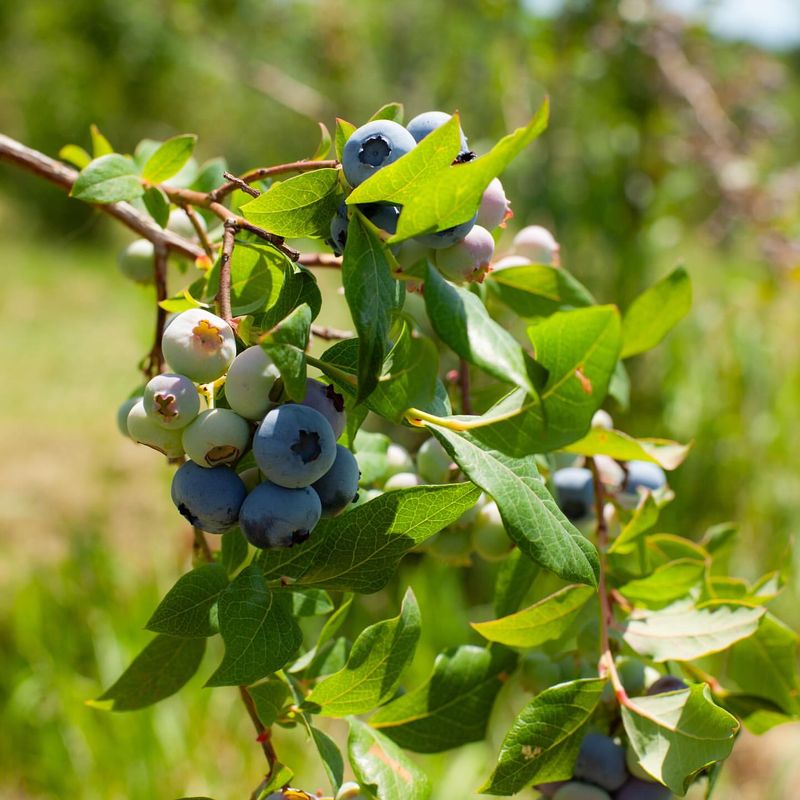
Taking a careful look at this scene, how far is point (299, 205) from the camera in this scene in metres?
0.37

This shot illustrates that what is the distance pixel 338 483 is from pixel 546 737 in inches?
7.4

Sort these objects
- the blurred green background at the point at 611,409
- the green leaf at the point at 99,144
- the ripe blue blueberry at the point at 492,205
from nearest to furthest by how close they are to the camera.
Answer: the ripe blue blueberry at the point at 492,205 → the green leaf at the point at 99,144 → the blurred green background at the point at 611,409

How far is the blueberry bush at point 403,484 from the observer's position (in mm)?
338

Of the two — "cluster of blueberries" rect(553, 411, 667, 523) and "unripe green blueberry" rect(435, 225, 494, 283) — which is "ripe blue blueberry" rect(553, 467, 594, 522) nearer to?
"cluster of blueberries" rect(553, 411, 667, 523)

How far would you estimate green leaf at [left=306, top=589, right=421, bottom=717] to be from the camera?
1.46 feet

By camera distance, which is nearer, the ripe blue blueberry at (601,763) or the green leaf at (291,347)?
the green leaf at (291,347)

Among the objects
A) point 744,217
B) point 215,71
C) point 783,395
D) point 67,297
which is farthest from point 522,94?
point 215,71

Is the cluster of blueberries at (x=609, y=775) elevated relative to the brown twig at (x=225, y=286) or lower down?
lower down

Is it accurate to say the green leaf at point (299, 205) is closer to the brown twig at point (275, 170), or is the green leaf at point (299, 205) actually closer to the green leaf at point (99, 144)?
the brown twig at point (275, 170)

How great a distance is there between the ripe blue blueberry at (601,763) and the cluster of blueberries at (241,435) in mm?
249

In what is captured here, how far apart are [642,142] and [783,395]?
812 millimetres

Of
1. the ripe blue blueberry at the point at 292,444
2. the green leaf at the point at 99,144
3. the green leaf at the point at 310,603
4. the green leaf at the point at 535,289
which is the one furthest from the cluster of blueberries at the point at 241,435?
the green leaf at the point at 99,144

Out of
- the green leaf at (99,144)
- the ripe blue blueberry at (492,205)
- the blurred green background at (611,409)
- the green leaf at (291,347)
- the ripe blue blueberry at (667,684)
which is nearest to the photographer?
the green leaf at (291,347)

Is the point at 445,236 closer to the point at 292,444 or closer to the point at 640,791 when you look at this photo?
the point at 292,444
